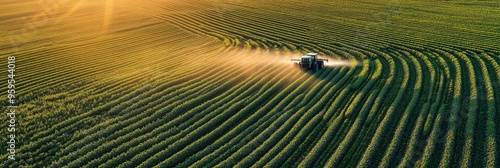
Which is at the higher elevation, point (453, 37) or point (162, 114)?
point (453, 37)

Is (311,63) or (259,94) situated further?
(311,63)

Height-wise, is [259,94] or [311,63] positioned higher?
[311,63]

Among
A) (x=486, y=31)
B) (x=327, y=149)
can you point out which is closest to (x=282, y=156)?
(x=327, y=149)

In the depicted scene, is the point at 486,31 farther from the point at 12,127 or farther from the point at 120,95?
the point at 12,127

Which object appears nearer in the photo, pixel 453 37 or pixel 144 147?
pixel 144 147

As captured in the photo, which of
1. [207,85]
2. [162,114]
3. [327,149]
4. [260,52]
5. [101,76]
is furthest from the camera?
[260,52]

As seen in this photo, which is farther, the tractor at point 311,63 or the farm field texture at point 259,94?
the tractor at point 311,63

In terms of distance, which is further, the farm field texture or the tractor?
the tractor

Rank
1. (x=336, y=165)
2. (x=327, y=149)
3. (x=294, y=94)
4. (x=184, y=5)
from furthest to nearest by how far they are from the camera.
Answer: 1. (x=184, y=5)
2. (x=294, y=94)
3. (x=327, y=149)
4. (x=336, y=165)
